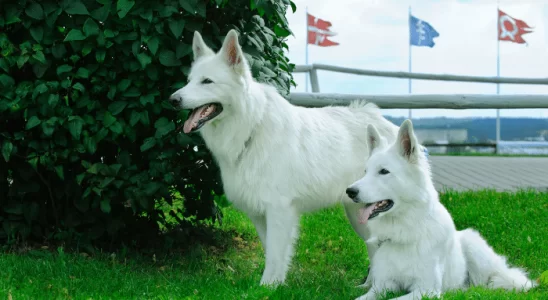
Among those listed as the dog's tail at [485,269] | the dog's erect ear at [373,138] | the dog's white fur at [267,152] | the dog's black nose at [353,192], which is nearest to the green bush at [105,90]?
the dog's white fur at [267,152]

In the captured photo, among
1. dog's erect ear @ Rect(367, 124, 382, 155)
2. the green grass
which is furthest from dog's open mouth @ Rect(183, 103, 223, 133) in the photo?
the green grass

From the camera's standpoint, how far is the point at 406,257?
405 cm

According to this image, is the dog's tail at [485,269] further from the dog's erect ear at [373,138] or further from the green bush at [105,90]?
the green bush at [105,90]

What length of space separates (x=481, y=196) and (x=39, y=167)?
4803 mm

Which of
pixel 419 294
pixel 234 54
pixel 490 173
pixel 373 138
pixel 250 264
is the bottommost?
pixel 490 173

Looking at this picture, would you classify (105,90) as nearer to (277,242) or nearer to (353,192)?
(277,242)

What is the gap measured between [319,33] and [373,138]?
20.1 metres

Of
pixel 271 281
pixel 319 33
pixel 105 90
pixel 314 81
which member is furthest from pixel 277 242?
pixel 319 33

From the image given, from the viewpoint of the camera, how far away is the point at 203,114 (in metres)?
4.27

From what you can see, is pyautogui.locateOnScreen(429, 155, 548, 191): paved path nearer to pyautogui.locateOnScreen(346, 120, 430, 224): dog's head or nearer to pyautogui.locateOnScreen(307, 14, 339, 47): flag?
pyautogui.locateOnScreen(346, 120, 430, 224): dog's head

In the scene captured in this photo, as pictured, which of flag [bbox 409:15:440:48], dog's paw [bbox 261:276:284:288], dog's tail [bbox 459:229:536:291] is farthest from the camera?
flag [bbox 409:15:440:48]

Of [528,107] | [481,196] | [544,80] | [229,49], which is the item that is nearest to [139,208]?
[229,49]

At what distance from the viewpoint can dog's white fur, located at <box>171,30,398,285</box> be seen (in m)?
4.25

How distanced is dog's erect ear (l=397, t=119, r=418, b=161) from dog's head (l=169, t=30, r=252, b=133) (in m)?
1.10
